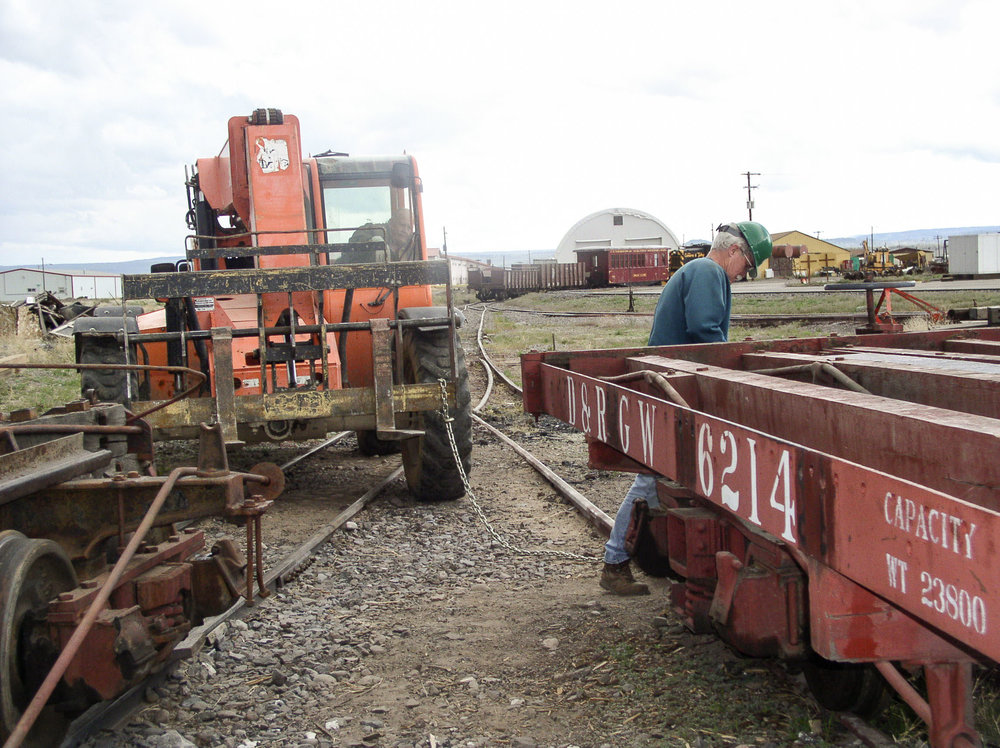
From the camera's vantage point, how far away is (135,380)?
7.26 meters

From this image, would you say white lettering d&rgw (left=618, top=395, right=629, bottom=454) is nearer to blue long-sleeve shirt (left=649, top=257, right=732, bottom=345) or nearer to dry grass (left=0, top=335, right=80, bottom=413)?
blue long-sleeve shirt (left=649, top=257, right=732, bottom=345)

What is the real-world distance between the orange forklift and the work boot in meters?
2.14

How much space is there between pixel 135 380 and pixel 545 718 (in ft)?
15.8

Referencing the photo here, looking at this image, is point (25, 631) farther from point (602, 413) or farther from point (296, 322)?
point (296, 322)

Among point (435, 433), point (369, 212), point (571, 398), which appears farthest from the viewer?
point (369, 212)

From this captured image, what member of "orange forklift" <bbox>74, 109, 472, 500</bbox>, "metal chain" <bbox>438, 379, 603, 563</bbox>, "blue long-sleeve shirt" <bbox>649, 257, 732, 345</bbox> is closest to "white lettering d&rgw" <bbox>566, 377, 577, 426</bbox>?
"blue long-sleeve shirt" <bbox>649, 257, 732, 345</bbox>

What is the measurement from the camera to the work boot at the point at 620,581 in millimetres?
4969

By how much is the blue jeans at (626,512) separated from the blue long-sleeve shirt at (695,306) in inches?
34.8

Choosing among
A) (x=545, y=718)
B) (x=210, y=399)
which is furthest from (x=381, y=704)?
(x=210, y=399)

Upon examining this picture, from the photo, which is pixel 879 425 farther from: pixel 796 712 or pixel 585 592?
pixel 585 592

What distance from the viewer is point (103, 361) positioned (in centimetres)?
744

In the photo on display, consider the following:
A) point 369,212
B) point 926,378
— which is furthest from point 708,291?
point 369,212

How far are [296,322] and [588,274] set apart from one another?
2105 inches

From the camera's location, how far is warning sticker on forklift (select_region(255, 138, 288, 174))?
8180 millimetres
